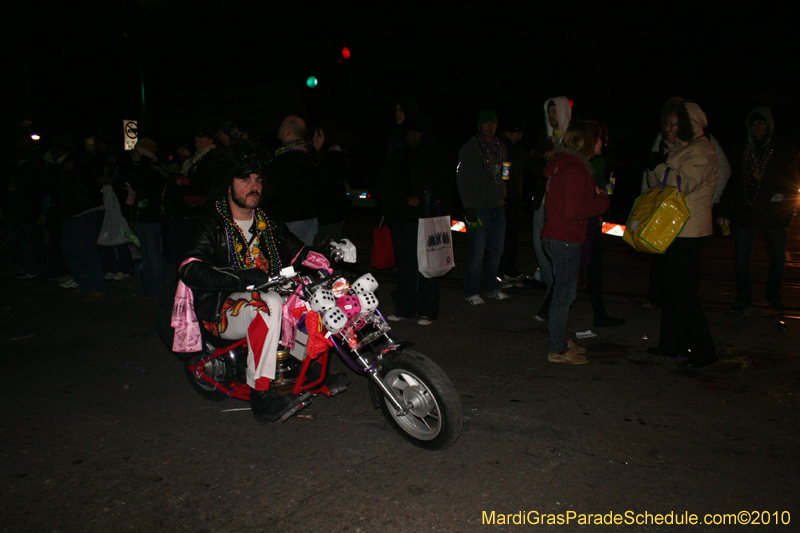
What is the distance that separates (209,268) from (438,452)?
1.83m

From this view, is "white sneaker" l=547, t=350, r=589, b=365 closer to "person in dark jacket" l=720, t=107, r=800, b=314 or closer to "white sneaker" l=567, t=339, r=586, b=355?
"white sneaker" l=567, t=339, r=586, b=355

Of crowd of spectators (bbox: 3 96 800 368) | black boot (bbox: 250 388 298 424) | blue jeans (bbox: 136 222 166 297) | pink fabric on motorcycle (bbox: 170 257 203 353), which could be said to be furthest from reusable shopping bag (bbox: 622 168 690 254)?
blue jeans (bbox: 136 222 166 297)

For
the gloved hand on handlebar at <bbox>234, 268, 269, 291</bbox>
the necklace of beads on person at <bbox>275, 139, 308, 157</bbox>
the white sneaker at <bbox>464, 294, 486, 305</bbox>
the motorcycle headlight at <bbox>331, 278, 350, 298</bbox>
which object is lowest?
the white sneaker at <bbox>464, 294, 486, 305</bbox>

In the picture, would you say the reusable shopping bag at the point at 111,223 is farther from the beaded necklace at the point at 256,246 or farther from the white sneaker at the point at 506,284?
the white sneaker at the point at 506,284

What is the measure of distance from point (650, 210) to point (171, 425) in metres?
4.08

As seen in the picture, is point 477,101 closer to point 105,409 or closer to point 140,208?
point 140,208

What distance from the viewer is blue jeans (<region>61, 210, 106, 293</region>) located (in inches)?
311

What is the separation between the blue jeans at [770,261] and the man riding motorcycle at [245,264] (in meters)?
A: 5.05

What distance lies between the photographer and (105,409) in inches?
175

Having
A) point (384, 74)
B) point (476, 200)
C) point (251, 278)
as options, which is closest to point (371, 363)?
point (251, 278)

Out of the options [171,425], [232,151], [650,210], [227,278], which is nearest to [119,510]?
[171,425]

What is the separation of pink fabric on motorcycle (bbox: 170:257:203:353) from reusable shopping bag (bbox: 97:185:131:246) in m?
4.82

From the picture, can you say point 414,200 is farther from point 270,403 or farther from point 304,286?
point 270,403

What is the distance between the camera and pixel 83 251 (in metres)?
7.91
